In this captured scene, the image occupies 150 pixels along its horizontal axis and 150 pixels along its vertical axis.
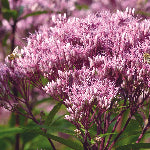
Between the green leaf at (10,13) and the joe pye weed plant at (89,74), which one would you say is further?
the green leaf at (10,13)

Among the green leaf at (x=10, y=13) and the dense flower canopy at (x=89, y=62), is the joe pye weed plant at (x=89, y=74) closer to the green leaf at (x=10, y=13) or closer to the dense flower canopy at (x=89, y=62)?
the dense flower canopy at (x=89, y=62)

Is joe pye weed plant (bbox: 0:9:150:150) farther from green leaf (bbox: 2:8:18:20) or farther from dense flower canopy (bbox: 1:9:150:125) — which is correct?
green leaf (bbox: 2:8:18:20)

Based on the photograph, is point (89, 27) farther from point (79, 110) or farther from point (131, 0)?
point (131, 0)


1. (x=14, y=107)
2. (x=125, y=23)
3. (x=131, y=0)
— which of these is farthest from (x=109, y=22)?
(x=131, y=0)

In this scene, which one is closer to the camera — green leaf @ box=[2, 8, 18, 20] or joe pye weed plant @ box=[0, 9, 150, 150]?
joe pye weed plant @ box=[0, 9, 150, 150]

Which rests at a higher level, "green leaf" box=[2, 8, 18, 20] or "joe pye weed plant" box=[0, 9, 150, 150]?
"green leaf" box=[2, 8, 18, 20]

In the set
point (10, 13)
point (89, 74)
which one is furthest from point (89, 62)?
point (10, 13)

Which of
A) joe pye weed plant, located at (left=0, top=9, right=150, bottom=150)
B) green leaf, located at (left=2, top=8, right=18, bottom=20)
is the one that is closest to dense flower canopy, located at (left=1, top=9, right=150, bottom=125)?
joe pye weed plant, located at (left=0, top=9, right=150, bottom=150)

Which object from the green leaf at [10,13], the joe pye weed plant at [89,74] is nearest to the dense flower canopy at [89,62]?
the joe pye weed plant at [89,74]
